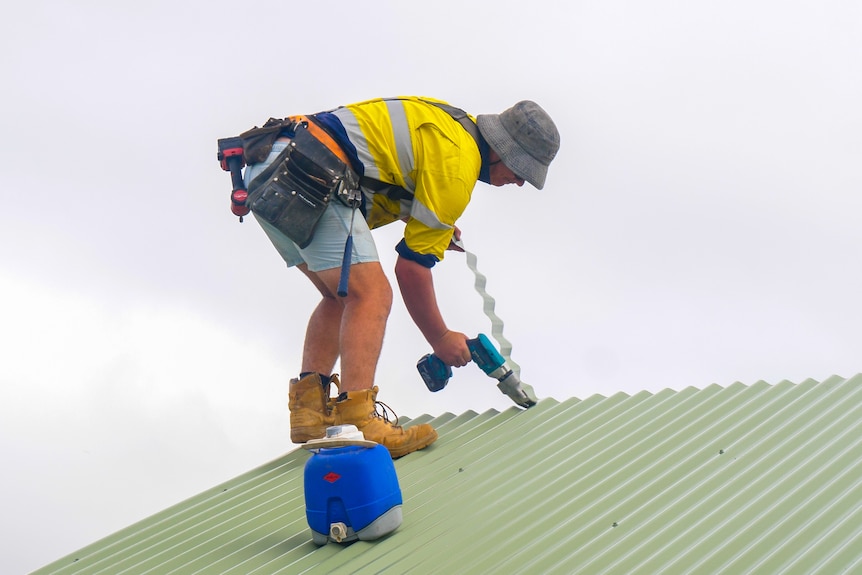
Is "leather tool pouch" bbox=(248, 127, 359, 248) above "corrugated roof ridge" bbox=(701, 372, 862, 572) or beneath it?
above

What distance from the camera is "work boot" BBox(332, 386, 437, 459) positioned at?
4.78 m

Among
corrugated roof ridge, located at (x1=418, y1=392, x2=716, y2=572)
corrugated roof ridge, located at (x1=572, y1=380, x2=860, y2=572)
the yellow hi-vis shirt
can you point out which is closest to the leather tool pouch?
the yellow hi-vis shirt

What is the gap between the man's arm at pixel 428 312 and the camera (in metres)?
5.08

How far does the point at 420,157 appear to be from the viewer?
495 cm

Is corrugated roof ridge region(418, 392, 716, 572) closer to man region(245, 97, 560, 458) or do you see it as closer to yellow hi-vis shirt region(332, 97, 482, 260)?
man region(245, 97, 560, 458)

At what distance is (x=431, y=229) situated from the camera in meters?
4.95

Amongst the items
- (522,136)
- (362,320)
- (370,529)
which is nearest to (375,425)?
(362,320)

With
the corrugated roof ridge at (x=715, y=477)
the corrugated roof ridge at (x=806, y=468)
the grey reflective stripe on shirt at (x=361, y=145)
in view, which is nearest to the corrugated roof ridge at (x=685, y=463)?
the corrugated roof ridge at (x=715, y=477)

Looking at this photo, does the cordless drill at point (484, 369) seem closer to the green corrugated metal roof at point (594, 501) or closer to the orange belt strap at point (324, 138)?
the green corrugated metal roof at point (594, 501)

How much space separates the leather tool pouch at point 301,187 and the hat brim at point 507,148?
0.70 meters

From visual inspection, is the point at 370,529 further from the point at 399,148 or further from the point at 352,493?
the point at 399,148

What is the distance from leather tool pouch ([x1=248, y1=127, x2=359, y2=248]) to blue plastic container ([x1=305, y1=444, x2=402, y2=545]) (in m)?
1.20

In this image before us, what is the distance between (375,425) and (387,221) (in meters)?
1.06

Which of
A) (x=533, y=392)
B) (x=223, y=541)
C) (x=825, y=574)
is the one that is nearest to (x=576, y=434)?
(x=533, y=392)
